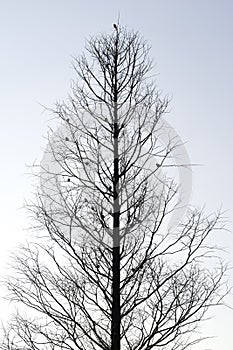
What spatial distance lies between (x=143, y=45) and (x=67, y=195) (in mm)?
3000

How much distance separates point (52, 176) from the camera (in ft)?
33.5

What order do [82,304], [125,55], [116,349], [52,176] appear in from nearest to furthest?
[116,349], [82,304], [52,176], [125,55]

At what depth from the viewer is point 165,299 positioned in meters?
9.65

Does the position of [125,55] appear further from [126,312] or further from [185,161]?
[126,312]

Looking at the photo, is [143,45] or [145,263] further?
[143,45]

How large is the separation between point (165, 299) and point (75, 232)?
1710mm

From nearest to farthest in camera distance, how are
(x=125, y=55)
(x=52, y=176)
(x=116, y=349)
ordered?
(x=116, y=349)
(x=52, y=176)
(x=125, y=55)

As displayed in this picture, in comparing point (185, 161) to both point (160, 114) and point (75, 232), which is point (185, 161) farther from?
point (75, 232)

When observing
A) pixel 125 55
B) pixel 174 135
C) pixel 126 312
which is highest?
pixel 125 55

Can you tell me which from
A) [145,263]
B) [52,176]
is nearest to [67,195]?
[52,176]

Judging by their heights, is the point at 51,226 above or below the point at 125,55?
below

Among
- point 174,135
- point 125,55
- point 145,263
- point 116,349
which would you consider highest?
point 125,55

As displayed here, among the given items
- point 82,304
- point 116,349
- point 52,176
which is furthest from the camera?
point 52,176

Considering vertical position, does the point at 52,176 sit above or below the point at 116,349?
above
